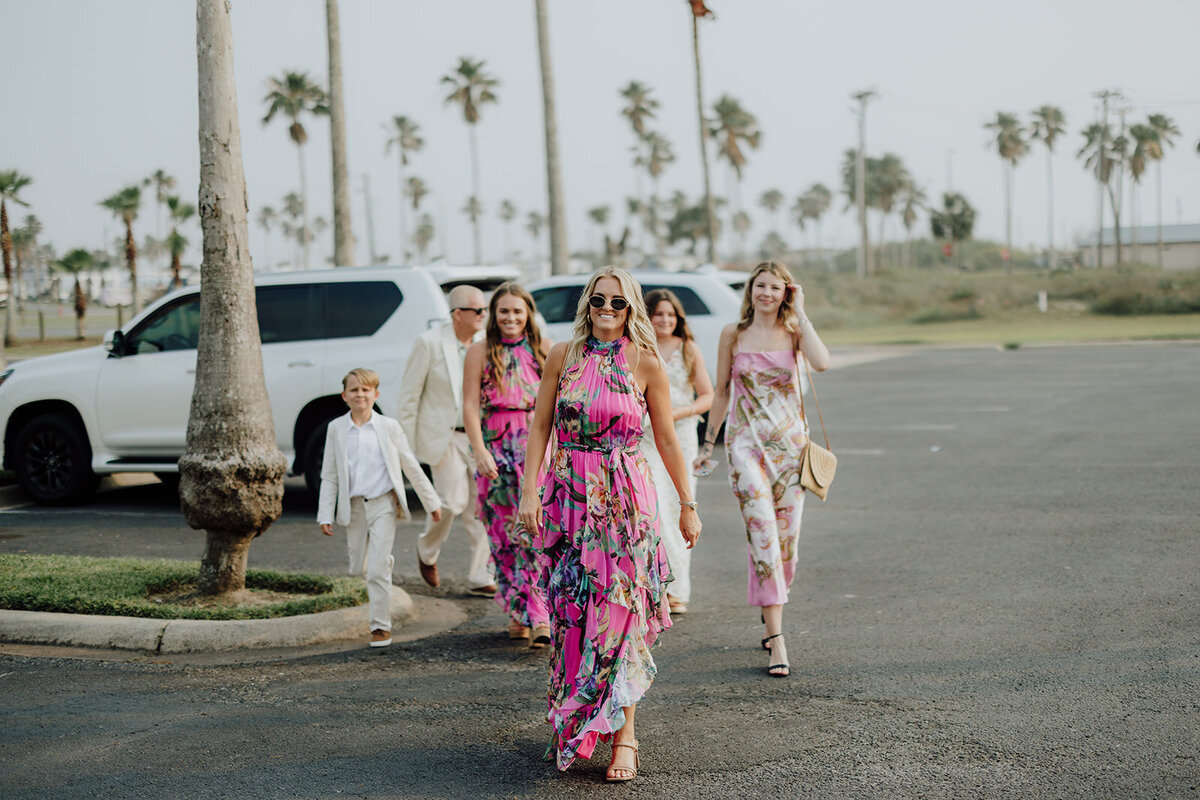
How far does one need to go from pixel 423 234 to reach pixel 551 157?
152 meters

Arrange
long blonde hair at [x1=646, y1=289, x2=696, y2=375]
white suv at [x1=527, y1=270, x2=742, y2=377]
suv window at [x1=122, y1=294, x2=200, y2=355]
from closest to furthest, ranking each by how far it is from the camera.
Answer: long blonde hair at [x1=646, y1=289, x2=696, y2=375]
suv window at [x1=122, y1=294, x2=200, y2=355]
white suv at [x1=527, y1=270, x2=742, y2=377]

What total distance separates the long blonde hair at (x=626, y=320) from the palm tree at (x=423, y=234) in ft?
556

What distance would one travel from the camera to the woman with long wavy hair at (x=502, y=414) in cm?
670

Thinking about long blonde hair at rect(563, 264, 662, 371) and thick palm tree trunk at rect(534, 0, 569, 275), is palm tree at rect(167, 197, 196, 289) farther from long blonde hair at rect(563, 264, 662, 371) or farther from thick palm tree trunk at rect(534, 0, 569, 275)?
long blonde hair at rect(563, 264, 662, 371)

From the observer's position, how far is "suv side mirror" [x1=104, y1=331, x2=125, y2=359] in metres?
10.6

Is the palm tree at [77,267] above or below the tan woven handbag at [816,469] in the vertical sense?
above

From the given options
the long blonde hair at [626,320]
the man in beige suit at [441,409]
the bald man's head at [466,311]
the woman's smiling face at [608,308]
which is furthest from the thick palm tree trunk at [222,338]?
the woman's smiling face at [608,308]

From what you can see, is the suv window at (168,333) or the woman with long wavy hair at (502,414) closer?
the woman with long wavy hair at (502,414)

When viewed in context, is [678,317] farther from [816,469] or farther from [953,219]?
[953,219]

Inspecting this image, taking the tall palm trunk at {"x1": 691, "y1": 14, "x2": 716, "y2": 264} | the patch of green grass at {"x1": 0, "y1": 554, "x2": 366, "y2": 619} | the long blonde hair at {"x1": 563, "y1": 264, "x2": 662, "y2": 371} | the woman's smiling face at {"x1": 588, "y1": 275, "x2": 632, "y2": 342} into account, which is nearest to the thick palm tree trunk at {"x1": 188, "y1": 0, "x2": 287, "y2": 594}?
the patch of green grass at {"x1": 0, "y1": 554, "x2": 366, "y2": 619}

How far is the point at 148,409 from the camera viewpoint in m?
10.6

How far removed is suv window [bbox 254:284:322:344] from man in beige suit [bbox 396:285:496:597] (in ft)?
11.1

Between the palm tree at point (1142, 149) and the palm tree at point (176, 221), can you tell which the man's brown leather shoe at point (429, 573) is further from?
the palm tree at point (1142, 149)

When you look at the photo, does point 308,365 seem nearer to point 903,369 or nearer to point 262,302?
point 262,302
